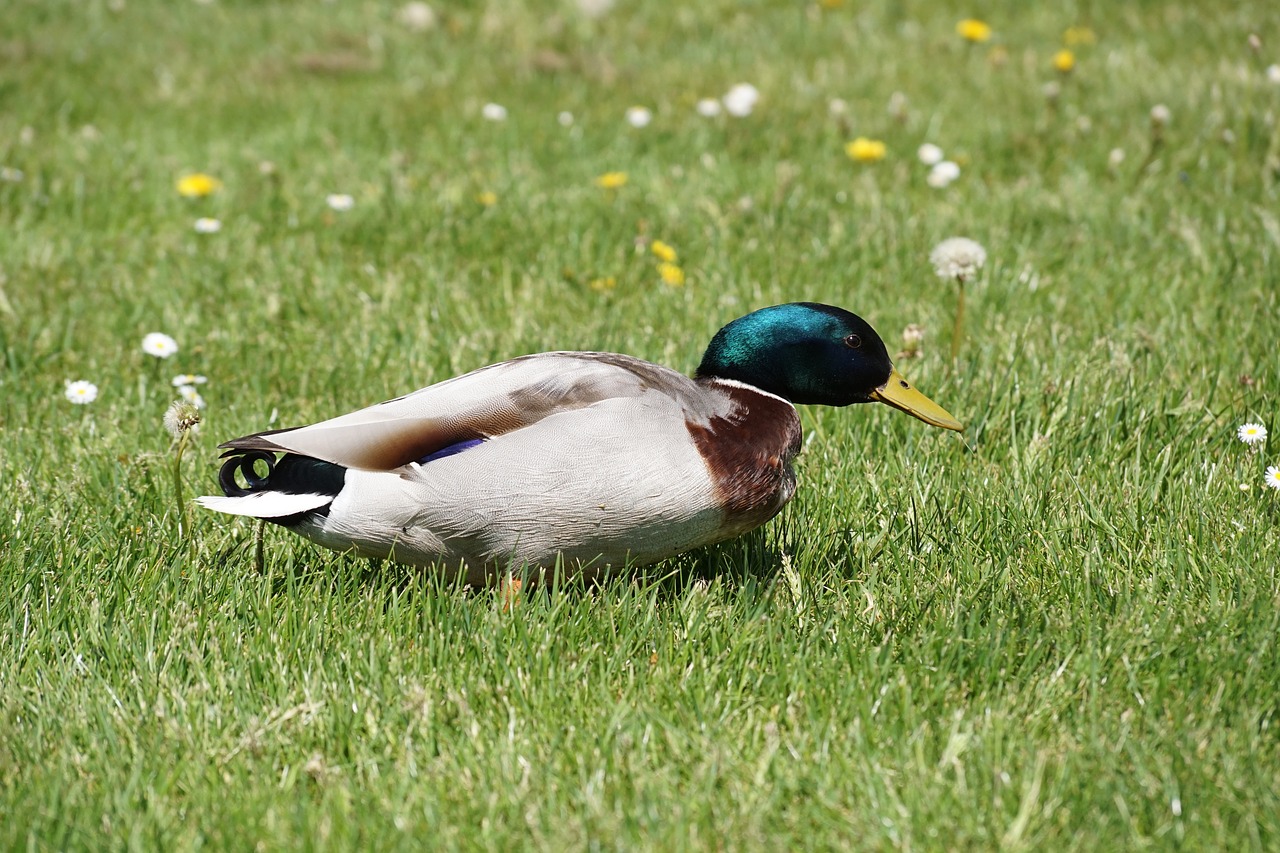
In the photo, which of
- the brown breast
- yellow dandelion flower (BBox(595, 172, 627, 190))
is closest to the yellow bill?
the brown breast

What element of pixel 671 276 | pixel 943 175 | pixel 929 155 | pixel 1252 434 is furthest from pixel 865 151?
pixel 1252 434

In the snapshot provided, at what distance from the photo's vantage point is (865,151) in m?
5.98

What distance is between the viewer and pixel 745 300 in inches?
190

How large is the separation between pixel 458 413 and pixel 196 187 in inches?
128

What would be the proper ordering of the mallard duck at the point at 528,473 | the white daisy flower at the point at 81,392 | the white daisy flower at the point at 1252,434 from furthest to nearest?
the white daisy flower at the point at 81,392, the white daisy flower at the point at 1252,434, the mallard duck at the point at 528,473

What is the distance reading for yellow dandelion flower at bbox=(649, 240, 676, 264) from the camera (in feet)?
16.8

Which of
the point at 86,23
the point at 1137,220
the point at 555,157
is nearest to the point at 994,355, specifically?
the point at 1137,220

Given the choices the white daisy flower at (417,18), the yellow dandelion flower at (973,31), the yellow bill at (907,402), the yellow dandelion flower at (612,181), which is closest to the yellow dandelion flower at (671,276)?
the yellow dandelion flower at (612,181)

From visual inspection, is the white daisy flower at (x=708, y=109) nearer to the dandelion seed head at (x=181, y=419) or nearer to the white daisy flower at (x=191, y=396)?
the white daisy flower at (x=191, y=396)

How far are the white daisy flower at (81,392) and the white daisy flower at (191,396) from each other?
0.25 meters

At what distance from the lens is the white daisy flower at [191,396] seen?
4.10m

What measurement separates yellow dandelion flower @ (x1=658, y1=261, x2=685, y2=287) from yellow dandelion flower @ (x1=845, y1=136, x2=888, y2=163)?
1.35 m

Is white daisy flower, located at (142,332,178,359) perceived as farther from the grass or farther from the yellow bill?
the yellow bill

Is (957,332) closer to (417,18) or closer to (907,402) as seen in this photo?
(907,402)
